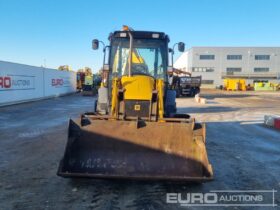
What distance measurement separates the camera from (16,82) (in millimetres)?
21391

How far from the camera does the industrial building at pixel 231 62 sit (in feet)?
226

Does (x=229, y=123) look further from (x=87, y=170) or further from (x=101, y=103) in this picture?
(x=87, y=170)

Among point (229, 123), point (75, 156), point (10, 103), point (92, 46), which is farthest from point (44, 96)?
point (75, 156)

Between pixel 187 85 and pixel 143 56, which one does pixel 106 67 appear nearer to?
pixel 143 56

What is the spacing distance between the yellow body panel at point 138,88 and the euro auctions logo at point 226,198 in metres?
2.16

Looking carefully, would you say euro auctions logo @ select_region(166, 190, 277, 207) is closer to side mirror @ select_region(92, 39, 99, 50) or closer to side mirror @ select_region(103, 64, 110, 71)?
side mirror @ select_region(103, 64, 110, 71)

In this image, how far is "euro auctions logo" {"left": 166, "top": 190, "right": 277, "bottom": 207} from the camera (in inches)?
179

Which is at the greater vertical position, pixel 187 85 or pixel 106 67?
pixel 106 67

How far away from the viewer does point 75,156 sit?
5.29 meters

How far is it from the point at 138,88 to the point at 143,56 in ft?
5.78

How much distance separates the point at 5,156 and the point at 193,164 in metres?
4.38

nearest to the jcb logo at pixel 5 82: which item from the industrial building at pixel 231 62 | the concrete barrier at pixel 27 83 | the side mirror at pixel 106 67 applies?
the concrete barrier at pixel 27 83

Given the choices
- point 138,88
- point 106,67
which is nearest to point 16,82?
point 106,67

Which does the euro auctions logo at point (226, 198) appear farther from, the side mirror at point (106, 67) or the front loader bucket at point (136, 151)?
the side mirror at point (106, 67)
